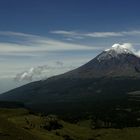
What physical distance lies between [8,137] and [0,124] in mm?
40934

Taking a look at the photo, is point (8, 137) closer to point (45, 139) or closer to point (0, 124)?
point (0, 124)

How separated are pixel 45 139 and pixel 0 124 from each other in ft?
102

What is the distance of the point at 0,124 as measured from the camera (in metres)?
179

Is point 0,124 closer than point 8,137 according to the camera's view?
No

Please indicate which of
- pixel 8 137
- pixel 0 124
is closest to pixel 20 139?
pixel 8 137

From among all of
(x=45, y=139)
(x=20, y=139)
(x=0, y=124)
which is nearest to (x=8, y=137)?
→ (x=20, y=139)

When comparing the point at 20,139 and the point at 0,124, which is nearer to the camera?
the point at 20,139

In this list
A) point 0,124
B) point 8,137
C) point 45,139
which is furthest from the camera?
point 45,139

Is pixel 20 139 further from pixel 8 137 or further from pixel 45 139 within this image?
pixel 45 139

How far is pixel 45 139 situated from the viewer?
199375mm

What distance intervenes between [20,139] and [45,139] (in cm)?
5350

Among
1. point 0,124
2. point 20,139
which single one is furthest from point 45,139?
point 20,139

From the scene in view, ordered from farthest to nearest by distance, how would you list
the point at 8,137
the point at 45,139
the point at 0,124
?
the point at 45,139, the point at 0,124, the point at 8,137

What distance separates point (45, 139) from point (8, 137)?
6161 cm
